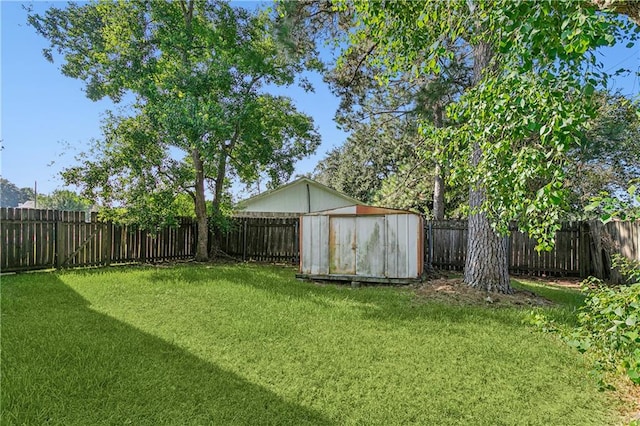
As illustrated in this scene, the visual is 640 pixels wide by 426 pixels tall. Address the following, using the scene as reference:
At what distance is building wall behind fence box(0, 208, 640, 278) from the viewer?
6930mm

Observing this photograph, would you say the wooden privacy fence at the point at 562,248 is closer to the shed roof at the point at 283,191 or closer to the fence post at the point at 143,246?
the fence post at the point at 143,246

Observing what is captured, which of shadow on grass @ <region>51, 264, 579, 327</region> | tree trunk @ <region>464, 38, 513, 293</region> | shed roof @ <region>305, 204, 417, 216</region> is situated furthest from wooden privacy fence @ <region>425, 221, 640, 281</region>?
shed roof @ <region>305, 204, 417, 216</region>

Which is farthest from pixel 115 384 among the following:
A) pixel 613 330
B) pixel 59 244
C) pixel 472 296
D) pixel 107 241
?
pixel 107 241

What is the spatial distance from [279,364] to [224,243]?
8877 mm

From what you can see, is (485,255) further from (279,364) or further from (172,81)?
(172,81)

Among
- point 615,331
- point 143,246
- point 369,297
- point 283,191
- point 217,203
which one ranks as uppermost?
point 283,191

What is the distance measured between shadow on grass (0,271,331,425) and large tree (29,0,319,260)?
18.4 ft

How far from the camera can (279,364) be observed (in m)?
3.02

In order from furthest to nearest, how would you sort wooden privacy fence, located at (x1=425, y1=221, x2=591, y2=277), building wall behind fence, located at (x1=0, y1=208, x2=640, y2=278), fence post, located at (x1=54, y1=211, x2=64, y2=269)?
wooden privacy fence, located at (x1=425, y1=221, x2=591, y2=277)
fence post, located at (x1=54, y1=211, x2=64, y2=269)
building wall behind fence, located at (x1=0, y1=208, x2=640, y2=278)

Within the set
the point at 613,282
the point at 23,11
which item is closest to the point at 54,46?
the point at 23,11

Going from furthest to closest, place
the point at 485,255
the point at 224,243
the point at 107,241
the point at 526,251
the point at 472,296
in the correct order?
the point at 224,243, the point at 526,251, the point at 107,241, the point at 485,255, the point at 472,296

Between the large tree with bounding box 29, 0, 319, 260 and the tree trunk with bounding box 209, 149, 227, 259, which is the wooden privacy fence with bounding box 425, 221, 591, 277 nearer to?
the large tree with bounding box 29, 0, 319, 260

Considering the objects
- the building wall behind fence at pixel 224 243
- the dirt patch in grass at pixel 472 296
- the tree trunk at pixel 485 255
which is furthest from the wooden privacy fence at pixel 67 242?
the tree trunk at pixel 485 255

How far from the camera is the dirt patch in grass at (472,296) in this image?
17.9ft
